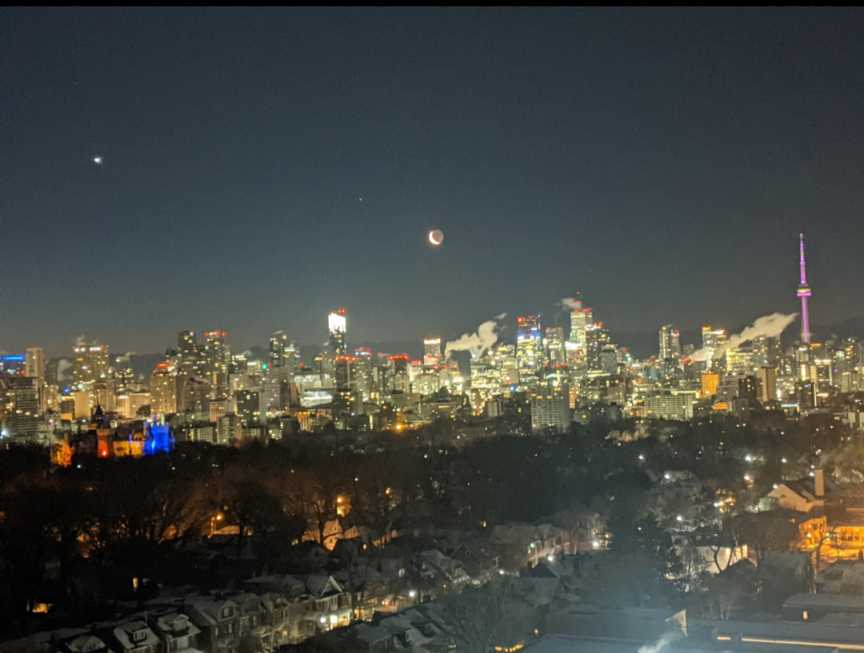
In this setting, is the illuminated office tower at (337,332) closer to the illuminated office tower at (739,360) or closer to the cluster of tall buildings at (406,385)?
the cluster of tall buildings at (406,385)

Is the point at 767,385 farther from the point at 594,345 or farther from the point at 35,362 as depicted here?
the point at 35,362

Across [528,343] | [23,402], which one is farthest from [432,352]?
[23,402]

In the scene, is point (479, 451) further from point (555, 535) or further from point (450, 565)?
point (450, 565)

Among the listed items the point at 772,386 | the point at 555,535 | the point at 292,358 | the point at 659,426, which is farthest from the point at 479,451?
the point at 292,358

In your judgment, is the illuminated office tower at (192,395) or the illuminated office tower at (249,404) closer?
the illuminated office tower at (249,404)

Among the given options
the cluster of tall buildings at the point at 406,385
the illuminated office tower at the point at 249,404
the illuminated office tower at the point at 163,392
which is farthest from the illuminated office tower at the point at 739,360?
the illuminated office tower at the point at 163,392

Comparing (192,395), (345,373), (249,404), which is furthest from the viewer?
(345,373)
